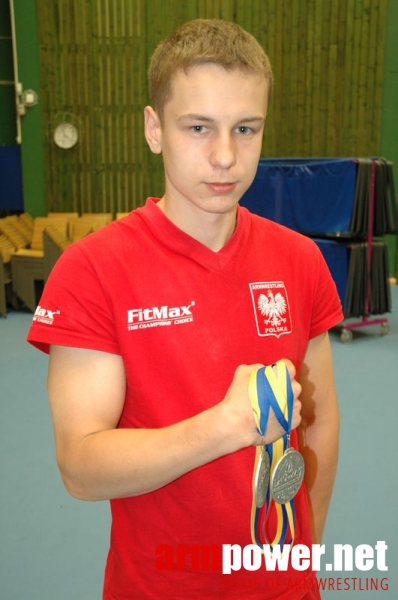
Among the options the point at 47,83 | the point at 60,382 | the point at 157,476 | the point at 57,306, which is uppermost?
the point at 47,83

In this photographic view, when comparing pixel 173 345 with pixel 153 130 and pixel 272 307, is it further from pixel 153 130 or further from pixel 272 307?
pixel 153 130

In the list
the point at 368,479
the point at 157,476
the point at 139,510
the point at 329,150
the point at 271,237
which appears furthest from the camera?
the point at 329,150

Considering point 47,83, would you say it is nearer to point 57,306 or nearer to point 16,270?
point 16,270

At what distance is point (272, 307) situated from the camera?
1.26 m

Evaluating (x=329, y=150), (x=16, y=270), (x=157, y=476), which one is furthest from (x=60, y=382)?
(x=329, y=150)

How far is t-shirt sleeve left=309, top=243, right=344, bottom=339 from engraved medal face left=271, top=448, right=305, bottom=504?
35 centimetres

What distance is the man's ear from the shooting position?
49.0 inches

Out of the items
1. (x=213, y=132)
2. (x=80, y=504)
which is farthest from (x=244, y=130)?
(x=80, y=504)

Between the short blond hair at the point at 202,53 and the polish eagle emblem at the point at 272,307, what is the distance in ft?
1.38

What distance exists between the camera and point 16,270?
7.91m

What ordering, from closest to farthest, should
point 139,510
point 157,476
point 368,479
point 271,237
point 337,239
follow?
point 157,476 < point 139,510 < point 271,237 < point 368,479 < point 337,239

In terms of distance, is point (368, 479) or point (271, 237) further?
point (368, 479)

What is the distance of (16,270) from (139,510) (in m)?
7.11

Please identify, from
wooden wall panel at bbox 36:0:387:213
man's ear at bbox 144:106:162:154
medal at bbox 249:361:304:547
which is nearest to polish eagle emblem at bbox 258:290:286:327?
medal at bbox 249:361:304:547
